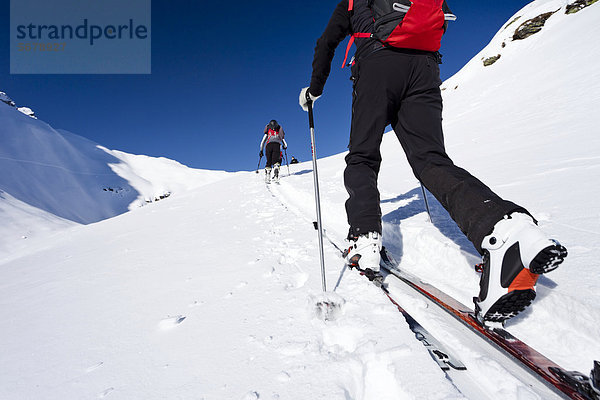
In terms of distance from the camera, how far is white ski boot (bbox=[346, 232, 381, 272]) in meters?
1.50

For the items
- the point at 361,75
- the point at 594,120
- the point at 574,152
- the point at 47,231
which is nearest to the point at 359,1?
the point at 361,75

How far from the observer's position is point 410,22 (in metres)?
1.31

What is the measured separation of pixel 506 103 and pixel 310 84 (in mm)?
9904

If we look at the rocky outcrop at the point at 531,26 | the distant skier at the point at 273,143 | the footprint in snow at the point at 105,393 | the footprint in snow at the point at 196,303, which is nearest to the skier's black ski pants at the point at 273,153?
the distant skier at the point at 273,143

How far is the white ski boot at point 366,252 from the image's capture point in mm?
1499

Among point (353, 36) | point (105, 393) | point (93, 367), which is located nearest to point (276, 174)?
point (353, 36)

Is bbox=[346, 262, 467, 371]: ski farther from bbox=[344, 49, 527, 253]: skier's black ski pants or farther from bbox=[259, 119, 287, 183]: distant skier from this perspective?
bbox=[259, 119, 287, 183]: distant skier

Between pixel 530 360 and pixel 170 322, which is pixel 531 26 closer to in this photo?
pixel 530 360

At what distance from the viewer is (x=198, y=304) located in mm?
1367

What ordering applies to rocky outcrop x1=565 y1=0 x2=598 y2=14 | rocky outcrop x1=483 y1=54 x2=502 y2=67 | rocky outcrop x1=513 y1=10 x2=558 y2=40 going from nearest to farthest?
rocky outcrop x1=565 y1=0 x2=598 y2=14 < rocky outcrop x1=483 y1=54 x2=502 y2=67 < rocky outcrop x1=513 y1=10 x2=558 y2=40

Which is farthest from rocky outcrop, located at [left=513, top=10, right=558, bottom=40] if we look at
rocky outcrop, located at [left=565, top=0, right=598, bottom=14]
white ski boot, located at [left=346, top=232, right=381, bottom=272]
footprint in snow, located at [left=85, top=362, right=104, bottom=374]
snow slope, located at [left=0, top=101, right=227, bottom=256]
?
snow slope, located at [left=0, top=101, right=227, bottom=256]

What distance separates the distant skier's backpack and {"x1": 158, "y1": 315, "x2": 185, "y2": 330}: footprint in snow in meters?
1.78

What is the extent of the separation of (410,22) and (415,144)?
62cm

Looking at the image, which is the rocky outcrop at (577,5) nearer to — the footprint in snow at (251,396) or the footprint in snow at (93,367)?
the footprint in snow at (251,396)
